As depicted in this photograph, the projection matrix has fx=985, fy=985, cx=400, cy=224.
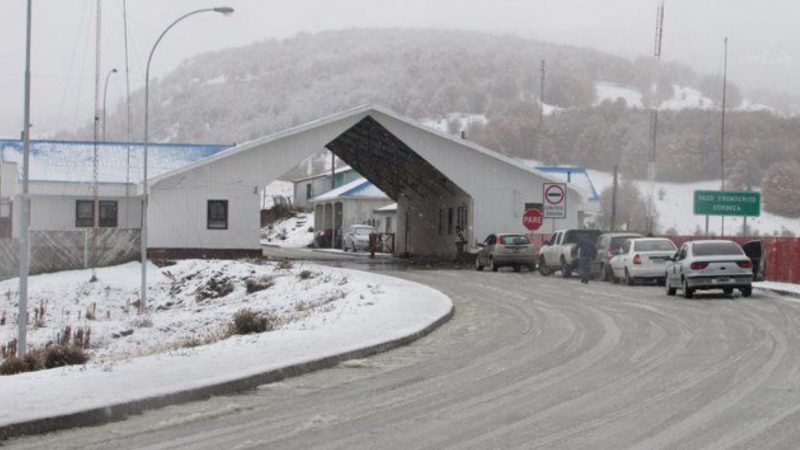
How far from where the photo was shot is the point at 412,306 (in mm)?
20484

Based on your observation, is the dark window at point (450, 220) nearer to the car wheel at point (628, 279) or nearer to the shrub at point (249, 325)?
the car wheel at point (628, 279)

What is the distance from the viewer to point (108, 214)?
47.3 metres

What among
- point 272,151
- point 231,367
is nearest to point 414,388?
point 231,367

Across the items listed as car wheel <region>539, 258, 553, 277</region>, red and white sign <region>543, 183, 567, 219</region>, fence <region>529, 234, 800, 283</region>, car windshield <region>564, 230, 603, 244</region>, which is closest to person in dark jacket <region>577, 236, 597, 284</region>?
red and white sign <region>543, 183, 567, 219</region>

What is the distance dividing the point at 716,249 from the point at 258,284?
15.7 m

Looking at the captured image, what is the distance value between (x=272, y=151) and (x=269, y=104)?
6095 inches

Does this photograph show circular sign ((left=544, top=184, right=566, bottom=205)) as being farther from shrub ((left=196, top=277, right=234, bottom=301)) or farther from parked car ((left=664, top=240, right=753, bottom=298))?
shrub ((left=196, top=277, right=234, bottom=301))

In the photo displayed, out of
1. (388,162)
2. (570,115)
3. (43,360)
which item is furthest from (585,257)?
(570,115)

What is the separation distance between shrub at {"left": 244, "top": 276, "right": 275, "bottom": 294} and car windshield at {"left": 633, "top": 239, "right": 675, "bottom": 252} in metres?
12.3

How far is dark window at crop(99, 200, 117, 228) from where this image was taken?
Result: 47219 mm

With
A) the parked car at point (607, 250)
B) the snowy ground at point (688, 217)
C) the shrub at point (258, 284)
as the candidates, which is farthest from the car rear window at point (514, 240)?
the snowy ground at point (688, 217)

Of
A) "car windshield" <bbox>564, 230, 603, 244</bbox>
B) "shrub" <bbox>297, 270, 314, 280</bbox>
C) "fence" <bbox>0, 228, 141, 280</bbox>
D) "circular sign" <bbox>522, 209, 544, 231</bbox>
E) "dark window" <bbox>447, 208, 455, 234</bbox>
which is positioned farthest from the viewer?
"dark window" <bbox>447, 208, 455, 234</bbox>

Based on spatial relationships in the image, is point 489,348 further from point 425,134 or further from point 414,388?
point 425,134

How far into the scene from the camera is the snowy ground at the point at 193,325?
33.4 feet
